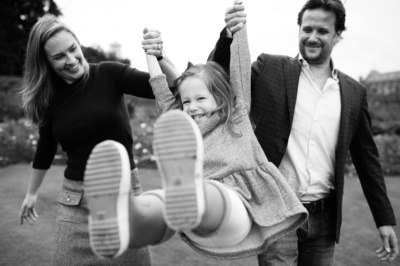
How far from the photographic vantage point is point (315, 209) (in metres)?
2.25

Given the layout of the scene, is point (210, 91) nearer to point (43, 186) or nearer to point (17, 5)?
point (43, 186)

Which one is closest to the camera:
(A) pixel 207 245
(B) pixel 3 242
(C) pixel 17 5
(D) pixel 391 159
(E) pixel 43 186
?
(A) pixel 207 245

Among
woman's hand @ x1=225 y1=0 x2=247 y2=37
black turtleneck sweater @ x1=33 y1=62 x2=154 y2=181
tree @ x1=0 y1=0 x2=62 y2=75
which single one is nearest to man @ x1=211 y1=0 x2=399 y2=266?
woman's hand @ x1=225 y1=0 x2=247 y2=37

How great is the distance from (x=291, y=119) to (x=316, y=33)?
19.9 inches

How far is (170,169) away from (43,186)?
455 cm

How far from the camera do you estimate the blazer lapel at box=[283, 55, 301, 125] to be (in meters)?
2.16

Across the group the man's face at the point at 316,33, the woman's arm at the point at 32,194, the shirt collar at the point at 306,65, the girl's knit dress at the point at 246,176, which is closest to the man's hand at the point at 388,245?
the girl's knit dress at the point at 246,176

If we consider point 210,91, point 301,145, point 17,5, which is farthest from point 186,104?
point 17,5

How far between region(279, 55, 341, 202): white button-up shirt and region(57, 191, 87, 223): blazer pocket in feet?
3.67

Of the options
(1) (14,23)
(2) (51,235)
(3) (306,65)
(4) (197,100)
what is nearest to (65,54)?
(4) (197,100)

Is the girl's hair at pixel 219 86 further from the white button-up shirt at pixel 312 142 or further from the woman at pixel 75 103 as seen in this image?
the white button-up shirt at pixel 312 142

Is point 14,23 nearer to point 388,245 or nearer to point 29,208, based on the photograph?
point 29,208

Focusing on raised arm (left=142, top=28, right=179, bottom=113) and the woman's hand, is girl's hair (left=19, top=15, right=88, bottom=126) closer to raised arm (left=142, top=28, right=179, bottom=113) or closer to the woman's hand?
raised arm (left=142, top=28, right=179, bottom=113)

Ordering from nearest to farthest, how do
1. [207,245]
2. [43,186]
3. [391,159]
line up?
[207,245] → [43,186] → [391,159]
